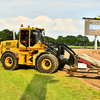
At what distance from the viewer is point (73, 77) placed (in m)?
8.02

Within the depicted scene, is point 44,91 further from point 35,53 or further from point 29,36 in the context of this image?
point 29,36

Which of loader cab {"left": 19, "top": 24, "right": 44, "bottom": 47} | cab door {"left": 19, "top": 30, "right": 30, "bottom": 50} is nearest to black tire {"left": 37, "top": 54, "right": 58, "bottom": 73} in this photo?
loader cab {"left": 19, "top": 24, "right": 44, "bottom": 47}

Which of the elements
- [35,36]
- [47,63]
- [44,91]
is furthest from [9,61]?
[44,91]

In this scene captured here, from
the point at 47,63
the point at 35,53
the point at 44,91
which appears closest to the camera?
the point at 44,91

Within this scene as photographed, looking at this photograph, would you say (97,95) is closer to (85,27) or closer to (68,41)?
(85,27)

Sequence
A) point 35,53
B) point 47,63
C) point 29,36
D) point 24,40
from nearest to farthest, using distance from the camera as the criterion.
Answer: point 47,63 → point 29,36 → point 35,53 → point 24,40

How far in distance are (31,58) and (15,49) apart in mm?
1550

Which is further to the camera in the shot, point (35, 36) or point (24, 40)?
point (24, 40)

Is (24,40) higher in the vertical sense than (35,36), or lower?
lower

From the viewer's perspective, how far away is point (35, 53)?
32.4 feet

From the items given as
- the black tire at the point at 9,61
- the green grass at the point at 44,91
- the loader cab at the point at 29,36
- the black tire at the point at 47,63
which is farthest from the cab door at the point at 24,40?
the green grass at the point at 44,91

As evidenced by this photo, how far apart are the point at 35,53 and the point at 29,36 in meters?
1.19

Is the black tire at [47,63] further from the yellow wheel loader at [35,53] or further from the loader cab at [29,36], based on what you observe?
the loader cab at [29,36]

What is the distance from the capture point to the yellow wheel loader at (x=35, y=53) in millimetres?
8859
